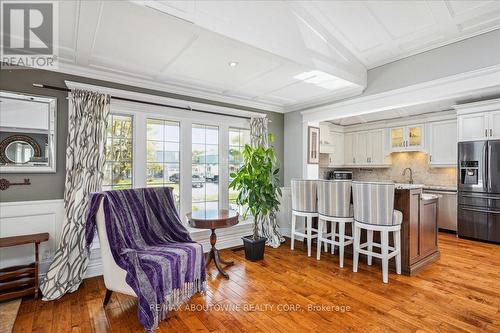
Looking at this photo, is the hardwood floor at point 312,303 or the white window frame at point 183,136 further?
the white window frame at point 183,136

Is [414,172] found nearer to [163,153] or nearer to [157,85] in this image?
[163,153]

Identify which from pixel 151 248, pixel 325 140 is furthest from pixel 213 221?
pixel 325 140

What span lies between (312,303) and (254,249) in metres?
1.23

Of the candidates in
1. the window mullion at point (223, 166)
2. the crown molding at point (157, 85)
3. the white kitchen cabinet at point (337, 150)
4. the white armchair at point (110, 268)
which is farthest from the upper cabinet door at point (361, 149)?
the white armchair at point (110, 268)

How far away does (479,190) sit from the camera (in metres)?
4.25

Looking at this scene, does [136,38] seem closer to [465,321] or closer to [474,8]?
[474,8]

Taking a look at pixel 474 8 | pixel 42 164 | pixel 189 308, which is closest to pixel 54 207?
pixel 42 164

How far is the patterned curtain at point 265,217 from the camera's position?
14.1ft

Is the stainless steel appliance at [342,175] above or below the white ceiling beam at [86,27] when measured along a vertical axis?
below

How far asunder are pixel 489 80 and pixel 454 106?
91.8 inches

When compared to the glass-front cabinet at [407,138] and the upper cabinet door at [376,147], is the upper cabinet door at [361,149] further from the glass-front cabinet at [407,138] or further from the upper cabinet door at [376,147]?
the glass-front cabinet at [407,138]

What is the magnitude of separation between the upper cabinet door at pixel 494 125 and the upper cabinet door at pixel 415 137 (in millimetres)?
1253

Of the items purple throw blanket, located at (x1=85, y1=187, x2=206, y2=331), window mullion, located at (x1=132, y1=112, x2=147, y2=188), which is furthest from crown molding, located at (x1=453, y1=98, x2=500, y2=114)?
window mullion, located at (x1=132, y1=112, x2=147, y2=188)

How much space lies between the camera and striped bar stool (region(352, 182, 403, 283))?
2889mm
